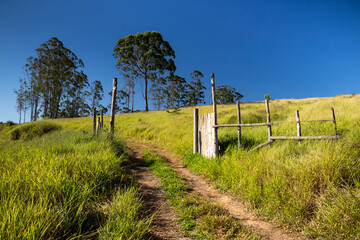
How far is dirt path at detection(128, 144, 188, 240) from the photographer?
2363 mm

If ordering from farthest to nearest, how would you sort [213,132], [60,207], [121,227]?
[213,132]
[60,207]
[121,227]

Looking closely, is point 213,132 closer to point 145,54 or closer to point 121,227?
point 121,227

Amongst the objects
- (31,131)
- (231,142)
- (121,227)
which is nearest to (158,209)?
(121,227)

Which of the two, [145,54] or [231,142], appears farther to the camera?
[145,54]

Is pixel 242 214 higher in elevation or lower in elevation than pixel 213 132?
lower

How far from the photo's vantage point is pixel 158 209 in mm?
3035

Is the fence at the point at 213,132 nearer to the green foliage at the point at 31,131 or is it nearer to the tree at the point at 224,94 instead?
the green foliage at the point at 31,131

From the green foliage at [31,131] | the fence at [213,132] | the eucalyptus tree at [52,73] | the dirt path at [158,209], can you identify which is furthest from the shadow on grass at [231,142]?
the eucalyptus tree at [52,73]

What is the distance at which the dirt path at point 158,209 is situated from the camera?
7.75ft

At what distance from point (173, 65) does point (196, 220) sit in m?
34.0

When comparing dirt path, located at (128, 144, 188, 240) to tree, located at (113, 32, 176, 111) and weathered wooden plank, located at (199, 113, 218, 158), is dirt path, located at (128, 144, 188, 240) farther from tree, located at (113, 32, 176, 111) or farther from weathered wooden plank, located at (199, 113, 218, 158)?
tree, located at (113, 32, 176, 111)

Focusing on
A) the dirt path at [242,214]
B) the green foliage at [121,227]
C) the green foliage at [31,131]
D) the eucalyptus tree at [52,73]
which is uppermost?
the eucalyptus tree at [52,73]

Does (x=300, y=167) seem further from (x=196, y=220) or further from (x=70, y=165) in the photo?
(x=70, y=165)

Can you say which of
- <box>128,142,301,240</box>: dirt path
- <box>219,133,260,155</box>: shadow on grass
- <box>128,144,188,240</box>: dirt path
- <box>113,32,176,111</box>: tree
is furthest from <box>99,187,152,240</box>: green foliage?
<box>113,32,176,111</box>: tree
